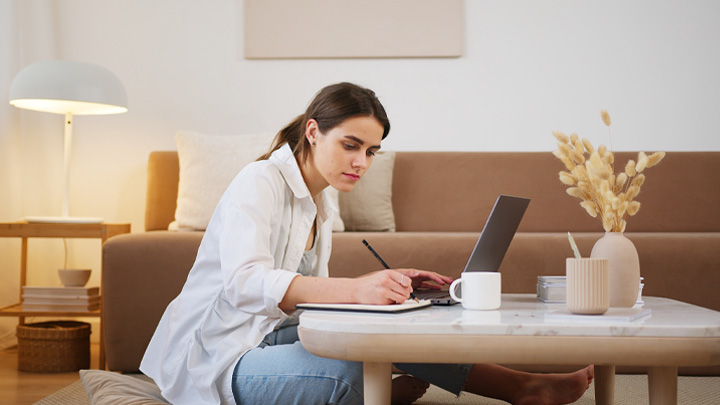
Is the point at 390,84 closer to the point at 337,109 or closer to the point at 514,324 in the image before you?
the point at 337,109

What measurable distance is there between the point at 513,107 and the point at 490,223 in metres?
2.15

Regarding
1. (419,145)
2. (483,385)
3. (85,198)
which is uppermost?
(419,145)

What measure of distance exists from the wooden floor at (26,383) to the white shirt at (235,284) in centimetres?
98

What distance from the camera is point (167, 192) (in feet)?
10.9

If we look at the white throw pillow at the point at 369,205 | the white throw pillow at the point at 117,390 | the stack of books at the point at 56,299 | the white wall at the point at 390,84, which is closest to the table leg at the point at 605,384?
the white throw pillow at the point at 117,390

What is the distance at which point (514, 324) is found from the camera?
1.09 metres

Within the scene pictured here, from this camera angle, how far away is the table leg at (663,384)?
1.20m

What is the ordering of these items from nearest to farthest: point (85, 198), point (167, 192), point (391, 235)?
point (391, 235) < point (167, 192) < point (85, 198)

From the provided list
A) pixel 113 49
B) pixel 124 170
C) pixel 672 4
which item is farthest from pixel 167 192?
pixel 672 4

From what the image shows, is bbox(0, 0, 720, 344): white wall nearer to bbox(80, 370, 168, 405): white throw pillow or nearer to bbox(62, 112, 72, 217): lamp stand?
bbox(62, 112, 72, 217): lamp stand

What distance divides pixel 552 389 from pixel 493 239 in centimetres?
46

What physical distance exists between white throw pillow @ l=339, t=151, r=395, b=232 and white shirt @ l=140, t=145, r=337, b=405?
4.87 ft

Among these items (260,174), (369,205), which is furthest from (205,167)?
(260,174)

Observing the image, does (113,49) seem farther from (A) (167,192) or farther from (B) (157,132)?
(A) (167,192)
